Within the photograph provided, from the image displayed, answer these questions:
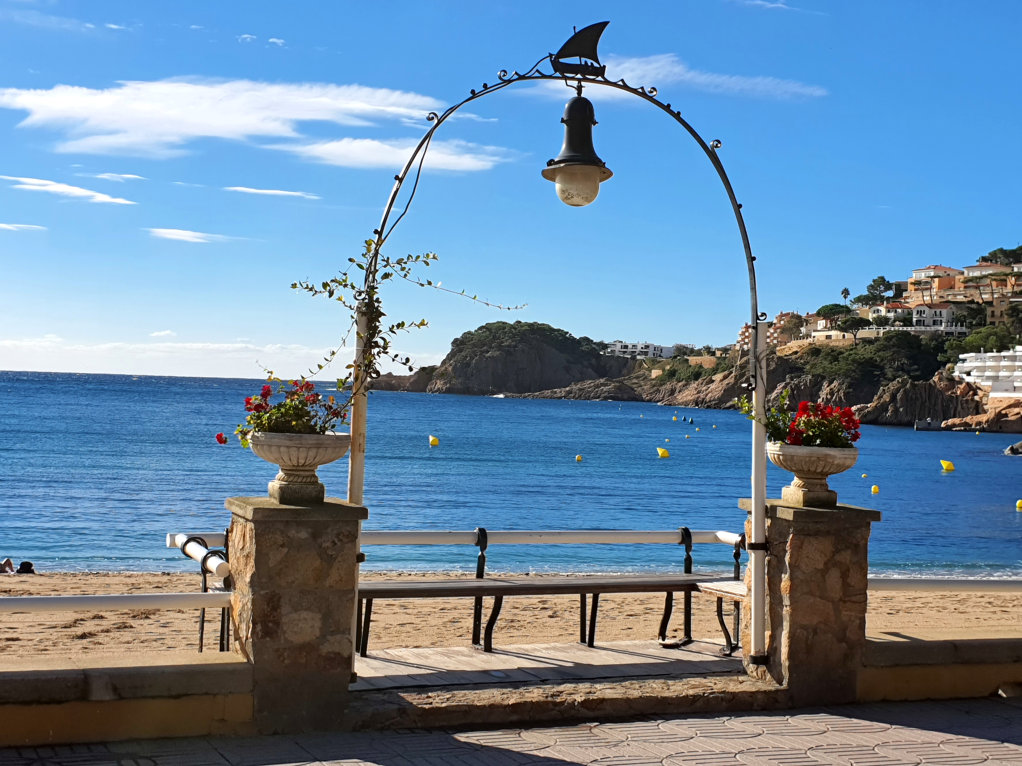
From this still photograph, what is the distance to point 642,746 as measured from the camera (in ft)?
15.4

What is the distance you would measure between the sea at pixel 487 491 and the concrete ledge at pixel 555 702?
88cm

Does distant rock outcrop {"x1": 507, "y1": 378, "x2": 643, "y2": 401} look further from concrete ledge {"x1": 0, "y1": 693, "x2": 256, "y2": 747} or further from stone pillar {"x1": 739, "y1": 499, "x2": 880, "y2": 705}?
concrete ledge {"x1": 0, "y1": 693, "x2": 256, "y2": 747}

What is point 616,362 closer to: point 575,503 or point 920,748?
point 575,503

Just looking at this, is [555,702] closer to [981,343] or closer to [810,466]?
[810,466]

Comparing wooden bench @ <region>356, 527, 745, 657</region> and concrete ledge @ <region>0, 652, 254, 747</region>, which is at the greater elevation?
wooden bench @ <region>356, 527, 745, 657</region>

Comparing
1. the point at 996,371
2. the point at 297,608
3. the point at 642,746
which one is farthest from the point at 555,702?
the point at 996,371

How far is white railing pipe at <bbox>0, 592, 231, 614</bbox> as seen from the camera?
4535mm

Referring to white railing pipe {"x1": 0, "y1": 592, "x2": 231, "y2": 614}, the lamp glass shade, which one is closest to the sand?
white railing pipe {"x1": 0, "y1": 592, "x2": 231, "y2": 614}

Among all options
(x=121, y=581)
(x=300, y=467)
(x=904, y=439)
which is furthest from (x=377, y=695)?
(x=904, y=439)

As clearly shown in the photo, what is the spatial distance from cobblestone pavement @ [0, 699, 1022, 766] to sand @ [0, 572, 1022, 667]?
1.11 metres

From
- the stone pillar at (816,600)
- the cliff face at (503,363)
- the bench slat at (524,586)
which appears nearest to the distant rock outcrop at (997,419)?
the cliff face at (503,363)

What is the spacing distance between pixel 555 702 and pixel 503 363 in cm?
15825

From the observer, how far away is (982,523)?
3192 centimetres

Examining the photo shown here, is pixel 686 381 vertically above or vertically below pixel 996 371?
below
